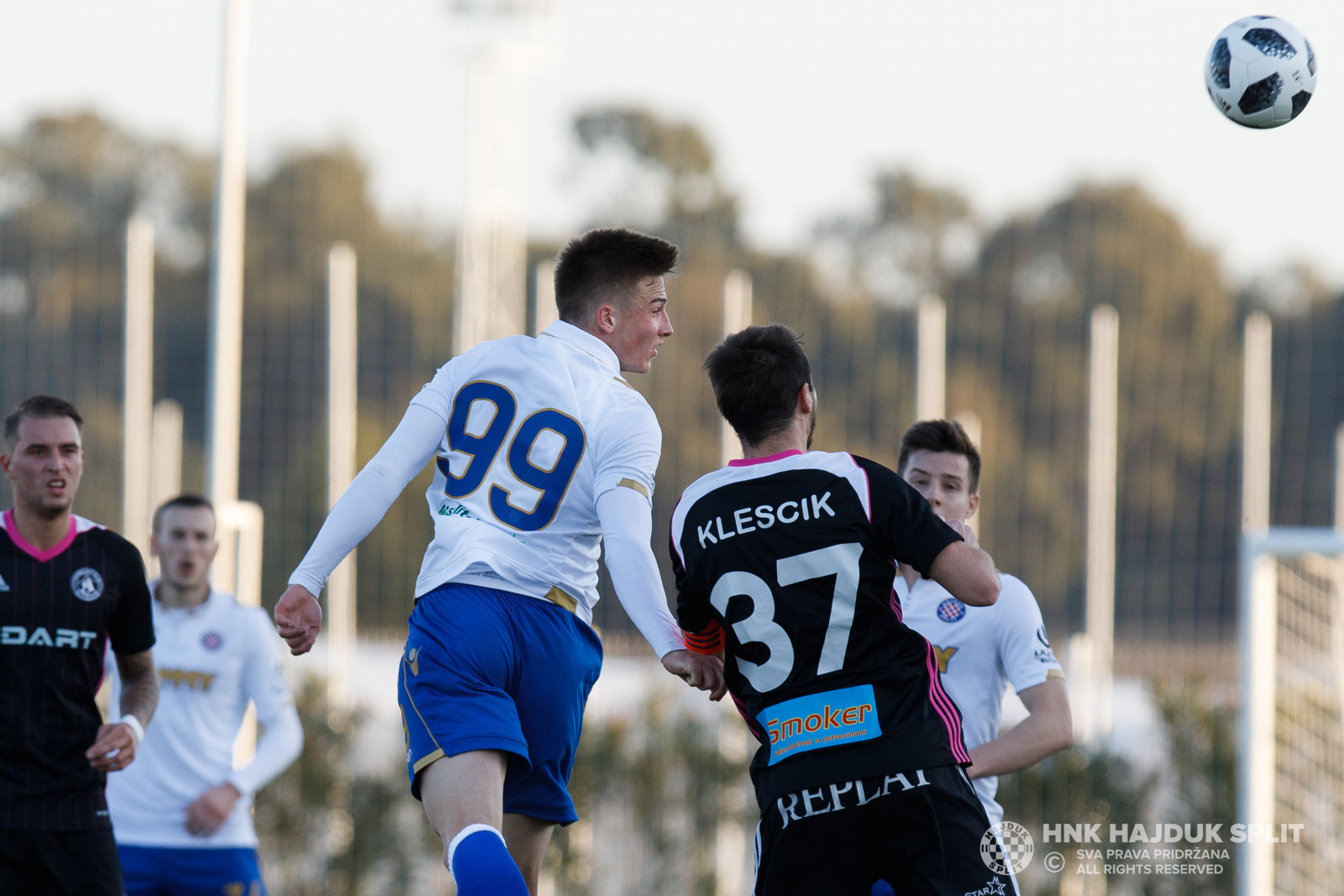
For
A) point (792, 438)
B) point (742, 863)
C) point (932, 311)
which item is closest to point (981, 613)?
point (792, 438)

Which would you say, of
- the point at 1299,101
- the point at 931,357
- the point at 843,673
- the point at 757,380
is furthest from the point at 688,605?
the point at 931,357

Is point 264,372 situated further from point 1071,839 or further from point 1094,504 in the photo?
point 1071,839

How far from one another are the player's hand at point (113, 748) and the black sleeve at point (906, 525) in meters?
2.90

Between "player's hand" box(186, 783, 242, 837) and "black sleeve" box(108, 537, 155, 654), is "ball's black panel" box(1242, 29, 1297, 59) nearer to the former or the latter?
"black sleeve" box(108, 537, 155, 654)

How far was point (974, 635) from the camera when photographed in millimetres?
4973

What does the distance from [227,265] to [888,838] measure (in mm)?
8333

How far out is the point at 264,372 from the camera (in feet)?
86.5

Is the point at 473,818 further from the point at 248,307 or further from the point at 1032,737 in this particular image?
the point at 248,307

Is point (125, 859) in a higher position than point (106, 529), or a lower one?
lower

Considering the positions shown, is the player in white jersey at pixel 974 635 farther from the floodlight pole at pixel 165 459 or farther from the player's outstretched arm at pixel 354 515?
the floodlight pole at pixel 165 459

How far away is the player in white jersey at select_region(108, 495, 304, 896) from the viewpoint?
6.68 m

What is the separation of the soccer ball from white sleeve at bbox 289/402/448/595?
3.48m

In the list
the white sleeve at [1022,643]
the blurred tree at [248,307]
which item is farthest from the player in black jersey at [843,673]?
the blurred tree at [248,307]

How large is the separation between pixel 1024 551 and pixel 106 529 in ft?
57.7
